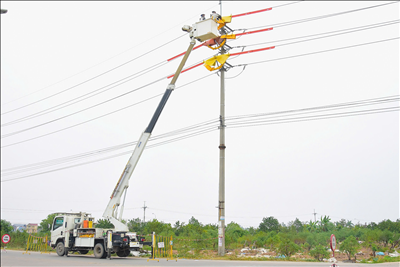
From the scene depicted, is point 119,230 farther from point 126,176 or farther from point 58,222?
point 58,222

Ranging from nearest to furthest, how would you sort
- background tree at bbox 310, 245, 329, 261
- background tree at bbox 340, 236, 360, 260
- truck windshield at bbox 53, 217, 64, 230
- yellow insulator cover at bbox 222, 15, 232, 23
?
background tree at bbox 340, 236, 360, 260, background tree at bbox 310, 245, 329, 261, yellow insulator cover at bbox 222, 15, 232, 23, truck windshield at bbox 53, 217, 64, 230

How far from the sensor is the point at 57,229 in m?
23.8

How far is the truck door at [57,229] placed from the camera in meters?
23.6

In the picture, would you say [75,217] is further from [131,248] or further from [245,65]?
[245,65]

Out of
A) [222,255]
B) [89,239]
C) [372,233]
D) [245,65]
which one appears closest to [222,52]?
[245,65]

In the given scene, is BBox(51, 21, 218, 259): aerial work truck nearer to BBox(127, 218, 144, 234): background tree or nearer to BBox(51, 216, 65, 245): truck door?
BBox(51, 216, 65, 245): truck door

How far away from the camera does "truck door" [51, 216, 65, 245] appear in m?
23.6

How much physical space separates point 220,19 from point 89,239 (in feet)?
53.8

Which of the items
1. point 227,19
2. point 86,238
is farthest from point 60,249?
point 227,19

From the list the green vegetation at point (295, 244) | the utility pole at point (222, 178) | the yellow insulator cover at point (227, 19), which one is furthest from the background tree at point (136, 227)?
the yellow insulator cover at point (227, 19)

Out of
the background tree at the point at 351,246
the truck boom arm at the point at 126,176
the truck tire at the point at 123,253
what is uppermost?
the truck boom arm at the point at 126,176

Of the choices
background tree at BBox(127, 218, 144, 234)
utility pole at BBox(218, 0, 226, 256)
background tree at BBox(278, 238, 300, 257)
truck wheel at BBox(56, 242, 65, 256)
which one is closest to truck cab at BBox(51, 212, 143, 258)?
truck wheel at BBox(56, 242, 65, 256)

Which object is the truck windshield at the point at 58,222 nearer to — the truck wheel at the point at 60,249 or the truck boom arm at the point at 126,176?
the truck wheel at the point at 60,249

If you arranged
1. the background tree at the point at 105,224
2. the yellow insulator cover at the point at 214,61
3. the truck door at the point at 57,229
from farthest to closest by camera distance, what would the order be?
the truck door at the point at 57,229, the yellow insulator cover at the point at 214,61, the background tree at the point at 105,224
